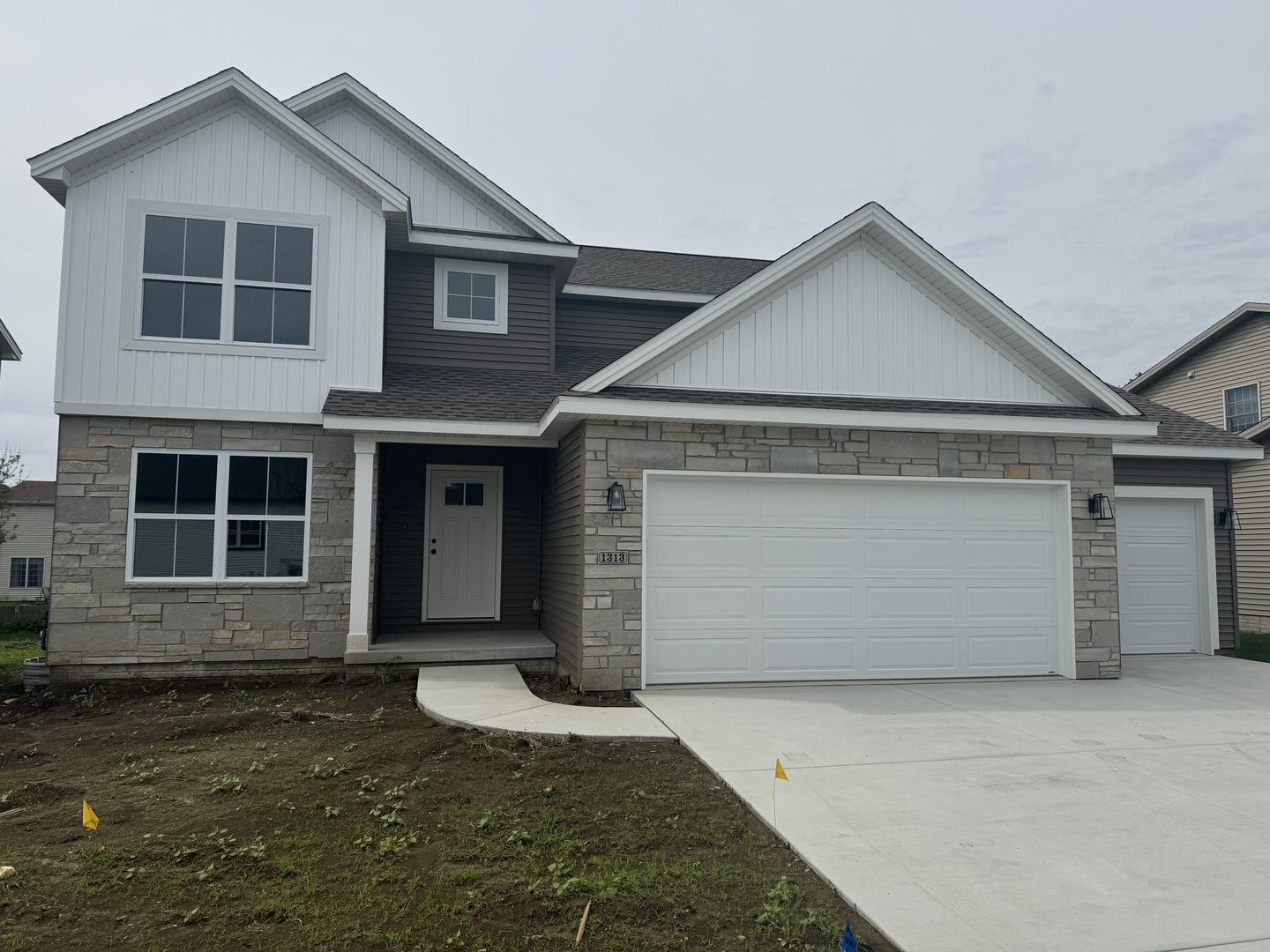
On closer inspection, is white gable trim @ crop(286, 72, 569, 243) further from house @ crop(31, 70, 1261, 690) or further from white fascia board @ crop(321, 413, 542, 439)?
A: white fascia board @ crop(321, 413, 542, 439)

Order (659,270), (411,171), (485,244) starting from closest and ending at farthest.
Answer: (485,244) < (411,171) < (659,270)

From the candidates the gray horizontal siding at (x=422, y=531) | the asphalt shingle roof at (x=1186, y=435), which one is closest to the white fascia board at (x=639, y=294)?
the gray horizontal siding at (x=422, y=531)

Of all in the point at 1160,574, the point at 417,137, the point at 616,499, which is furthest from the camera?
the point at 1160,574

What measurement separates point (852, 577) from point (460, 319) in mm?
6198

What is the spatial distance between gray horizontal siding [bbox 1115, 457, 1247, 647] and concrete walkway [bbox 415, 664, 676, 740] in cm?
862

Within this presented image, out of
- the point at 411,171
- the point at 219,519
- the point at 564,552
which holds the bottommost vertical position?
the point at 564,552

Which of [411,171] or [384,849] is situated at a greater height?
[411,171]

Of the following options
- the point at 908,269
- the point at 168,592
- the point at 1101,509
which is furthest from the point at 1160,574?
the point at 168,592

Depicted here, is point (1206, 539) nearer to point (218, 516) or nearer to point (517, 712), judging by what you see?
point (517, 712)

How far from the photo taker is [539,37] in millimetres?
9055

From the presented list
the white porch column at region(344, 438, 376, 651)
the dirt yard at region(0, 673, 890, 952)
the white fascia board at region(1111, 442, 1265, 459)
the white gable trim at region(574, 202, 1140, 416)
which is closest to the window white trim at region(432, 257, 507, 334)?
the white porch column at region(344, 438, 376, 651)

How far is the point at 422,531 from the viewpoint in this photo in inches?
430

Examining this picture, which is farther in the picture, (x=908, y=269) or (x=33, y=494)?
(x=33, y=494)

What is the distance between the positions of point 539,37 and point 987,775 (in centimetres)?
849
